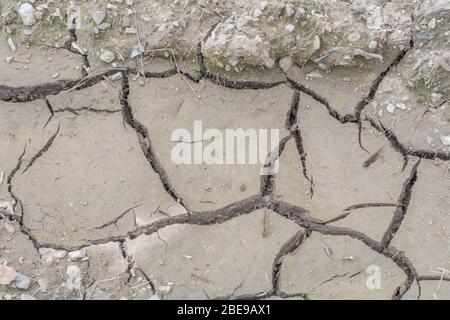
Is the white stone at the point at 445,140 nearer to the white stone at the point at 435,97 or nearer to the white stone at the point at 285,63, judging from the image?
the white stone at the point at 435,97

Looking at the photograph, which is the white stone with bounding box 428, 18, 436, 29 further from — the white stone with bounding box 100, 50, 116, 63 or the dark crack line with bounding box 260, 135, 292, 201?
the white stone with bounding box 100, 50, 116, 63

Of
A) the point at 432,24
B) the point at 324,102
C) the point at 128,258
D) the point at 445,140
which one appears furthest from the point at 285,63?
the point at 128,258

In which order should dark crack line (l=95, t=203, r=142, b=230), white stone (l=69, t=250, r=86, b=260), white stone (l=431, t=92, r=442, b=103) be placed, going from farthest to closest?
white stone (l=431, t=92, r=442, b=103), dark crack line (l=95, t=203, r=142, b=230), white stone (l=69, t=250, r=86, b=260)

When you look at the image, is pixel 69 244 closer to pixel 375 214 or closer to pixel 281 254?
pixel 281 254

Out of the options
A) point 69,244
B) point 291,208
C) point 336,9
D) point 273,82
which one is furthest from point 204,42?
point 69,244

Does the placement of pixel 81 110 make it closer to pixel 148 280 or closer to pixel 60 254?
pixel 60 254

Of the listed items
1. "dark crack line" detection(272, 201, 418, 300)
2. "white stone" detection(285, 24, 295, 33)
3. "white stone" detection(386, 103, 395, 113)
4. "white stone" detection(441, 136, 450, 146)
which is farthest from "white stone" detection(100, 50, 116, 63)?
"white stone" detection(441, 136, 450, 146)

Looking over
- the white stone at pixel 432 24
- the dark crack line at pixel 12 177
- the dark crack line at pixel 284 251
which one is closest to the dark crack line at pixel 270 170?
the dark crack line at pixel 284 251

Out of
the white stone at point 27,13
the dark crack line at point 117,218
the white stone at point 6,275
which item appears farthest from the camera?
the white stone at point 27,13
